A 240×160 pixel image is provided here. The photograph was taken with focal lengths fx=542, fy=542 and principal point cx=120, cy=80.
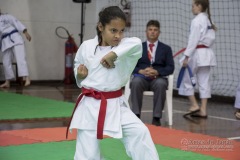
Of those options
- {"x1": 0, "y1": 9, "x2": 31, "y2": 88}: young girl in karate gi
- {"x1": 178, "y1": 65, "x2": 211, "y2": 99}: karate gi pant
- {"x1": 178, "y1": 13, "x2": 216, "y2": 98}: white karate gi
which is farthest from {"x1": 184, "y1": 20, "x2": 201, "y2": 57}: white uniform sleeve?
{"x1": 0, "y1": 9, "x2": 31, "y2": 88}: young girl in karate gi

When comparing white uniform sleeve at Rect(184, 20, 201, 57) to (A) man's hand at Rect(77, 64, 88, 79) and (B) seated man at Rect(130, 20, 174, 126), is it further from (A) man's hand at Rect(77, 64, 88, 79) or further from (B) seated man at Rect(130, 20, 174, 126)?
(A) man's hand at Rect(77, 64, 88, 79)

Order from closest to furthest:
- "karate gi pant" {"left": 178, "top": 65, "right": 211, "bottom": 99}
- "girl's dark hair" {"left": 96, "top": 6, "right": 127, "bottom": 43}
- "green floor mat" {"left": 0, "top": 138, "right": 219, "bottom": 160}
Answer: "girl's dark hair" {"left": 96, "top": 6, "right": 127, "bottom": 43} < "green floor mat" {"left": 0, "top": 138, "right": 219, "bottom": 160} < "karate gi pant" {"left": 178, "top": 65, "right": 211, "bottom": 99}

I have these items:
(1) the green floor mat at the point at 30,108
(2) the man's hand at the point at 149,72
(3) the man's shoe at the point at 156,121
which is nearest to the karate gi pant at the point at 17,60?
(1) the green floor mat at the point at 30,108

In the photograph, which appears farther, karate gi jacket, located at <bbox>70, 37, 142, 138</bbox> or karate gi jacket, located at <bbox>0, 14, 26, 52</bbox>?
karate gi jacket, located at <bbox>0, 14, 26, 52</bbox>

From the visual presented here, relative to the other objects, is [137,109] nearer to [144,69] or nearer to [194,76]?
[144,69]

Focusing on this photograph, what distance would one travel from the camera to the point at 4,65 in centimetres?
1174

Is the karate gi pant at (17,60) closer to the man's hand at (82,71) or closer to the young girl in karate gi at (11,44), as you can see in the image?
the young girl in karate gi at (11,44)

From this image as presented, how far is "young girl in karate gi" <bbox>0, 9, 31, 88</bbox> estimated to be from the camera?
11.5m

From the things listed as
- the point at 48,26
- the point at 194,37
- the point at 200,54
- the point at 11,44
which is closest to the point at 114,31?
the point at 194,37

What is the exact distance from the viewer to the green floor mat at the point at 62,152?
442 centimetres

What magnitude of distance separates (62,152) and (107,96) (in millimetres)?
1419

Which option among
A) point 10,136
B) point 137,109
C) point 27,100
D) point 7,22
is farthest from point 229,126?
point 7,22

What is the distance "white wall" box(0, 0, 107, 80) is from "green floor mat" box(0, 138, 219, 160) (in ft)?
26.7

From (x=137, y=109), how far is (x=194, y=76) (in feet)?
4.69
